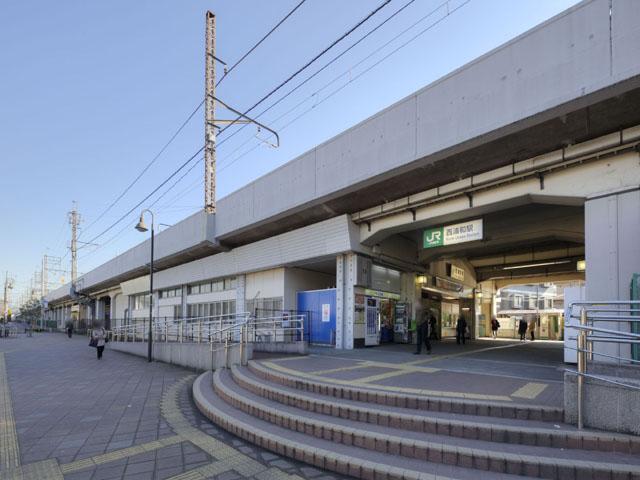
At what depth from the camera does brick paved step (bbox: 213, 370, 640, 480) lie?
13.7 feet

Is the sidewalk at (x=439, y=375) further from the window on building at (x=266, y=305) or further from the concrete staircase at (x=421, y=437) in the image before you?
the window on building at (x=266, y=305)

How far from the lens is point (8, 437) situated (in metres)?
6.39

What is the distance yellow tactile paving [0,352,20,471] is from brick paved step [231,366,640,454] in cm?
390

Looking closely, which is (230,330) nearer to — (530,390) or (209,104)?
(530,390)

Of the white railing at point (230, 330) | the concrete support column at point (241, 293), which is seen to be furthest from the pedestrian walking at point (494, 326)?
the concrete support column at point (241, 293)

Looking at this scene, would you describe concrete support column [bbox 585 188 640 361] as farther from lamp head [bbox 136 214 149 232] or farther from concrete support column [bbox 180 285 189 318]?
concrete support column [bbox 180 285 189 318]

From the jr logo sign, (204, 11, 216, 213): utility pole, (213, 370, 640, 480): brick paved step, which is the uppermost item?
(204, 11, 216, 213): utility pole

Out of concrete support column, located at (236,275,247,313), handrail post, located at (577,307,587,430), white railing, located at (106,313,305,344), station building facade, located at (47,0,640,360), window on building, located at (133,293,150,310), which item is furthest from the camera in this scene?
window on building, located at (133,293,150,310)

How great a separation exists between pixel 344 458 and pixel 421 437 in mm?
1035

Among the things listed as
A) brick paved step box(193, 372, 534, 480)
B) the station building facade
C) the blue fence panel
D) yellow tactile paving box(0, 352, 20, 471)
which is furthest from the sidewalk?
yellow tactile paving box(0, 352, 20, 471)

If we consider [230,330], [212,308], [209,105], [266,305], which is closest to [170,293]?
[212,308]

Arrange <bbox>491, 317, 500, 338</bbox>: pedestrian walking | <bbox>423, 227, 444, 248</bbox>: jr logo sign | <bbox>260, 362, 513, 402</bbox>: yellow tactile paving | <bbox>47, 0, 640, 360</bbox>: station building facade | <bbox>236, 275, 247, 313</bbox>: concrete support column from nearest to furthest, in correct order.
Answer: <bbox>260, 362, 513, 402</bbox>: yellow tactile paving < <bbox>47, 0, 640, 360</bbox>: station building facade < <bbox>423, 227, 444, 248</bbox>: jr logo sign < <bbox>236, 275, 247, 313</bbox>: concrete support column < <bbox>491, 317, 500, 338</bbox>: pedestrian walking

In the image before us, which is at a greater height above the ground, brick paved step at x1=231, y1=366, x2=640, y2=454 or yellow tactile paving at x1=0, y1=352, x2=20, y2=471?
brick paved step at x1=231, y1=366, x2=640, y2=454

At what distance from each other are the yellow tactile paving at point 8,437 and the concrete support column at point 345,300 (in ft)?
32.3
